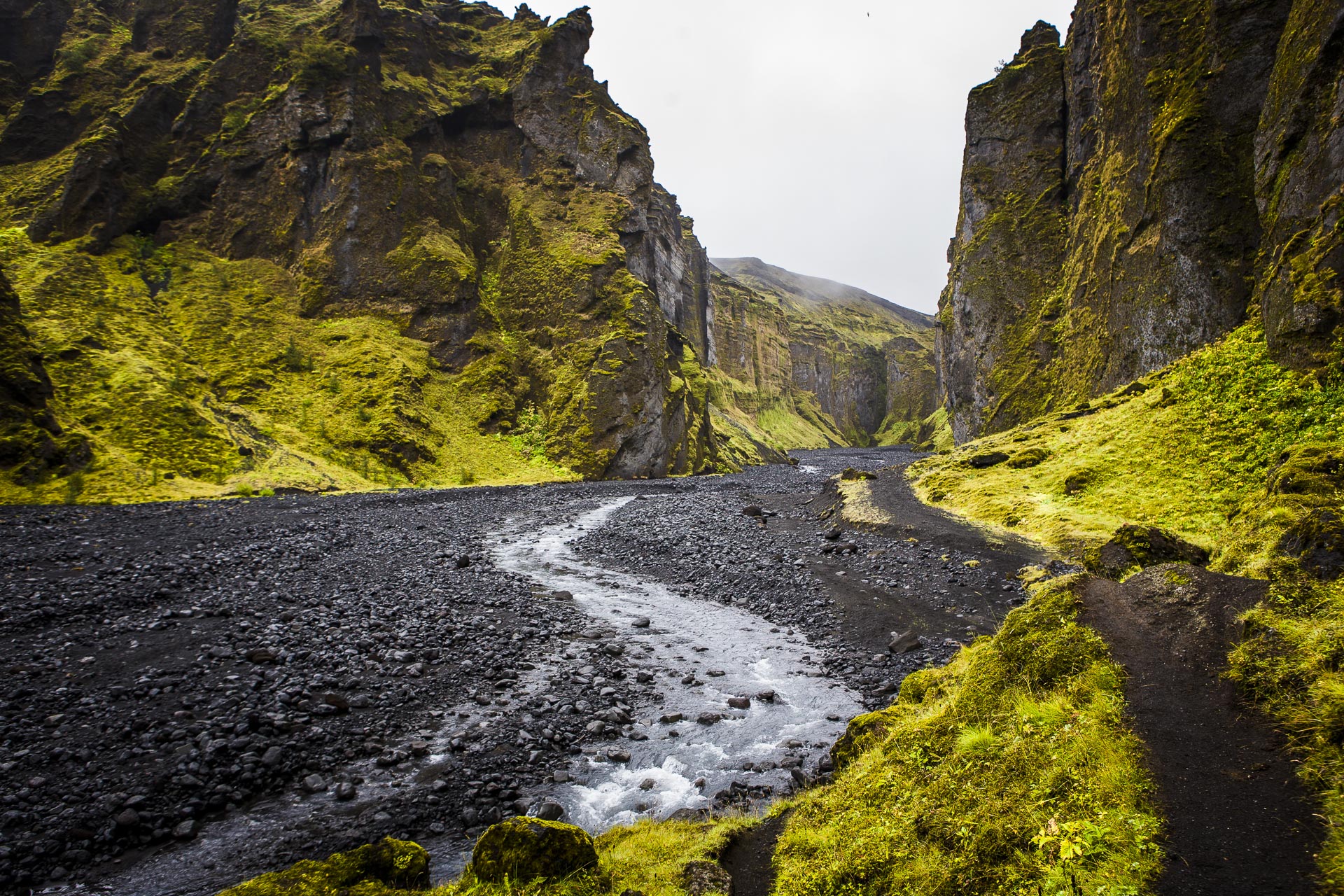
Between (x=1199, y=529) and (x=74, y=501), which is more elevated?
(x=1199, y=529)

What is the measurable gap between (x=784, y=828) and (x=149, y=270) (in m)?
65.5

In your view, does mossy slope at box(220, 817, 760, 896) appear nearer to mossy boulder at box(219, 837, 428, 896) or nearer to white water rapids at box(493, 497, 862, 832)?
mossy boulder at box(219, 837, 428, 896)

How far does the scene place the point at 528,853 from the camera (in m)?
5.64

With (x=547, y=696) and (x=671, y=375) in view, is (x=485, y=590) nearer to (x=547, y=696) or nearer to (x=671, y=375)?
(x=547, y=696)

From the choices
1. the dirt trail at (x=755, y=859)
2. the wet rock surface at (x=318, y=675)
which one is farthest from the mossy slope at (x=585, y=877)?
the wet rock surface at (x=318, y=675)

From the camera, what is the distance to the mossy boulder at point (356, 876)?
17.1 feet

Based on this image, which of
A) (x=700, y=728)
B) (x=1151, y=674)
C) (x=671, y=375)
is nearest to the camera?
(x=1151, y=674)

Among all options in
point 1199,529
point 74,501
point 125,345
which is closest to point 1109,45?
point 1199,529

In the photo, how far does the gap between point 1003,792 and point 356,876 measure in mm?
6140

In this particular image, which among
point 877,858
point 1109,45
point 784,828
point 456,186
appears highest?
point 1109,45

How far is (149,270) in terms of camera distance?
49375 mm

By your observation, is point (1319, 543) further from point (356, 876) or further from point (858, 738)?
point (356, 876)

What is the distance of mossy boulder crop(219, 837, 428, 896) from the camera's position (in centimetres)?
522

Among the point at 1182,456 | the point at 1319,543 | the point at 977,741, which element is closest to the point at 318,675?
the point at 977,741
